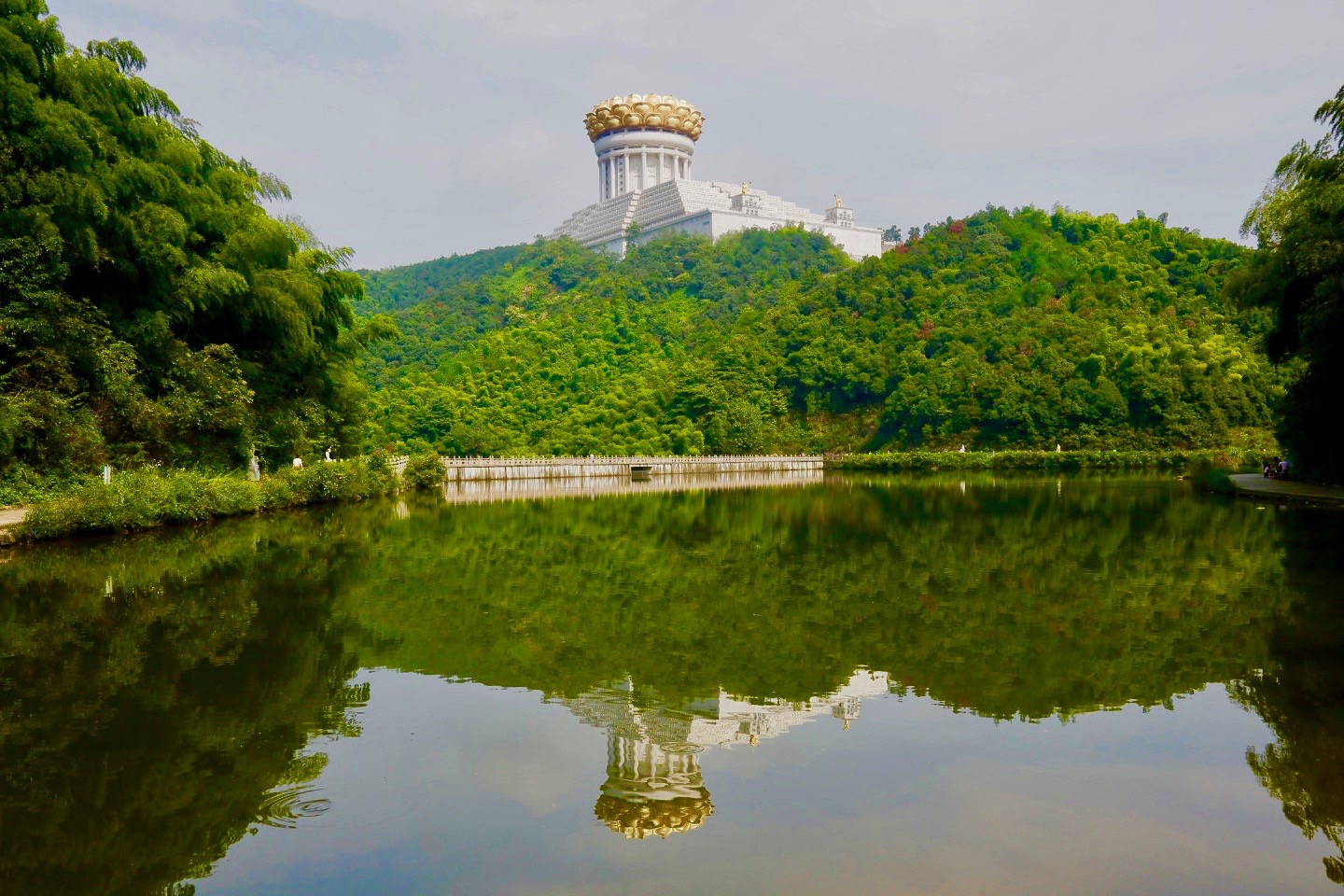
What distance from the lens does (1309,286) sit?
19.8m

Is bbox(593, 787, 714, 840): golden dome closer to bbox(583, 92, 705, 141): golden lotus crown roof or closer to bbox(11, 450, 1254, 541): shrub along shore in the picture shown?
bbox(11, 450, 1254, 541): shrub along shore

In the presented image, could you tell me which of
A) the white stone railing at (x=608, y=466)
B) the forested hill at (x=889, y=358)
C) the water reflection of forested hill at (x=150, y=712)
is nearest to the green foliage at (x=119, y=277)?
the water reflection of forested hill at (x=150, y=712)

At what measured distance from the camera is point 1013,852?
3.91 meters

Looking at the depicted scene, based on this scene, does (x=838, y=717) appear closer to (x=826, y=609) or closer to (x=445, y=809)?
(x=445, y=809)

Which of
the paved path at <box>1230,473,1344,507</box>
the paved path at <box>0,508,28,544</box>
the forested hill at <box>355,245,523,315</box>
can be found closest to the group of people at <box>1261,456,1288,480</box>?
the paved path at <box>1230,473,1344,507</box>

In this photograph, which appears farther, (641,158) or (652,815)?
(641,158)

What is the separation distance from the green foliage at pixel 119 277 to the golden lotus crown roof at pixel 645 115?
2860 inches

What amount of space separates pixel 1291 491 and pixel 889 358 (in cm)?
4101

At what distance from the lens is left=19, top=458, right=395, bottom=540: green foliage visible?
14.6 m

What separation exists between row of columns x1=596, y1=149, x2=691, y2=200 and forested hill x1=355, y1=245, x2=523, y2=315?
11882 millimetres

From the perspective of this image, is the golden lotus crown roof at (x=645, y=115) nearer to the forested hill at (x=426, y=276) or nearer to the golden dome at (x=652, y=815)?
the forested hill at (x=426, y=276)

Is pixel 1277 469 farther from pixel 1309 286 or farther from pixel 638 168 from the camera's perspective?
pixel 638 168

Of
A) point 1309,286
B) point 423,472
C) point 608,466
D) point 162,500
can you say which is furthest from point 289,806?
point 608,466

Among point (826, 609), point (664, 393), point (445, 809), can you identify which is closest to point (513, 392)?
point (664, 393)
